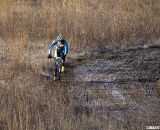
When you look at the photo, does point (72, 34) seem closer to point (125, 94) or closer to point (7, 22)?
point (7, 22)

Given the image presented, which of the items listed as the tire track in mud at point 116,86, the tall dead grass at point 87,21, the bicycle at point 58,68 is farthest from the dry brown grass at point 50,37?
the bicycle at point 58,68

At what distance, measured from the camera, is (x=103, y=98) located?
655 inches

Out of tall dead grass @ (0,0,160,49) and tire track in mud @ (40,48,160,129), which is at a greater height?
tall dead grass @ (0,0,160,49)

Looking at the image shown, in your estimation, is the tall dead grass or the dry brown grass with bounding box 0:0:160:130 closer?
the dry brown grass with bounding box 0:0:160:130

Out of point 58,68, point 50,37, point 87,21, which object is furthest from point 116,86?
point 87,21

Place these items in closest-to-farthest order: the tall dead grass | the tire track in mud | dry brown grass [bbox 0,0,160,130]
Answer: dry brown grass [bbox 0,0,160,130]
the tire track in mud
the tall dead grass

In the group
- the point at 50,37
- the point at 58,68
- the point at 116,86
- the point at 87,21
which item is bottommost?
the point at 116,86

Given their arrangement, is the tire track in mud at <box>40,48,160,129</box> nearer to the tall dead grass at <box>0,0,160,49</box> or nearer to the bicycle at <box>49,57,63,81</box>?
the bicycle at <box>49,57,63,81</box>

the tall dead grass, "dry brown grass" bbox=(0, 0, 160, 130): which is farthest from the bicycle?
the tall dead grass

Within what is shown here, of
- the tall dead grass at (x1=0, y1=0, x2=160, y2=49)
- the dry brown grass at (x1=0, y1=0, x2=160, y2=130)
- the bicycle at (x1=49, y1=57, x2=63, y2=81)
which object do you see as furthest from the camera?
the tall dead grass at (x1=0, y1=0, x2=160, y2=49)

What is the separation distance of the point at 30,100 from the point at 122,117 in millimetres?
3938

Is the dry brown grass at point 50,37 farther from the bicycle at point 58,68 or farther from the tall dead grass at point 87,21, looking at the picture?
the bicycle at point 58,68

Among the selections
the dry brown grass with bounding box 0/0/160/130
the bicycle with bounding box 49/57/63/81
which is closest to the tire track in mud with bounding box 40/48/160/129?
the bicycle with bounding box 49/57/63/81

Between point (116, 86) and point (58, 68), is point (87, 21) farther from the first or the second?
point (116, 86)
